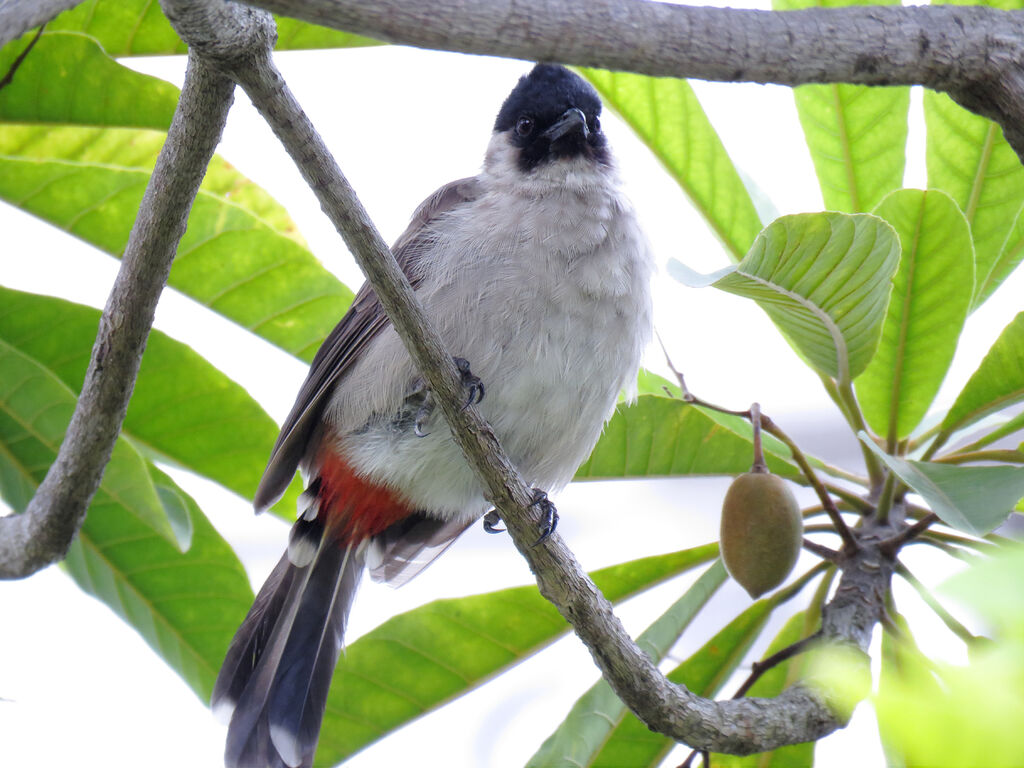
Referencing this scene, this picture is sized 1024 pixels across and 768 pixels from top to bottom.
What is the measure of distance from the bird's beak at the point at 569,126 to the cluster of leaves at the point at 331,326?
29cm

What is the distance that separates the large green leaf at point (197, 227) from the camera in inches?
65.9

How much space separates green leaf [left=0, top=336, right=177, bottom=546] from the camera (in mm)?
1550

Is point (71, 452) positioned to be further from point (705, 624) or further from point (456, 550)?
point (456, 550)

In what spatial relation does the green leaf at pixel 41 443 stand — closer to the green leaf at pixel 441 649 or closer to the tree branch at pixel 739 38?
the green leaf at pixel 441 649

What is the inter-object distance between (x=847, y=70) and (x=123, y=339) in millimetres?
909

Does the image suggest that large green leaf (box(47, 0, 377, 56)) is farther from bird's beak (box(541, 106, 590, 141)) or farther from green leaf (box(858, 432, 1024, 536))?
green leaf (box(858, 432, 1024, 536))

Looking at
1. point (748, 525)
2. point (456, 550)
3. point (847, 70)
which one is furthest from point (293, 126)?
point (456, 550)

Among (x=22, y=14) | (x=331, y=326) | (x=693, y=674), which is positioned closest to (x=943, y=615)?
(x=693, y=674)

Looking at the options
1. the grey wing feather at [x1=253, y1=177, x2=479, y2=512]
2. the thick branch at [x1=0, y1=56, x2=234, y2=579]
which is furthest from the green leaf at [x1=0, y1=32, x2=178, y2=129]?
the grey wing feather at [x1=253, y1=177, x2=479, y2=512]

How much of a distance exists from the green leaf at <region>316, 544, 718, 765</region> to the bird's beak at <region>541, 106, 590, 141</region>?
3.10ft

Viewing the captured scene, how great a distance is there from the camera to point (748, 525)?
4.71 feet

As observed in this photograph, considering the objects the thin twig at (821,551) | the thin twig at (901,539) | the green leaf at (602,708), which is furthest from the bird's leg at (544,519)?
the thin twig at (901,539)

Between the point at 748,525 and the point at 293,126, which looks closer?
the point at 293,126

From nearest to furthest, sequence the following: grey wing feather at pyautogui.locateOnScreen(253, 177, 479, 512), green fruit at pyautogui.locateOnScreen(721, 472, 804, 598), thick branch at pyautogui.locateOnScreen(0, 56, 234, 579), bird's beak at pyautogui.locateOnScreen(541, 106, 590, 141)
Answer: thick branch at pyautogui.locateOnScreen(0, 56, 234, 579) → green fruit at pyautogui.locateOnScreen(721, 472, 804, 598) → grey wing feather at pyautogui.locateOnScreen(253, 177, 479, 512) → bird's beak at pyautogui.locateOnScreen(541, 106, 590, 141)
